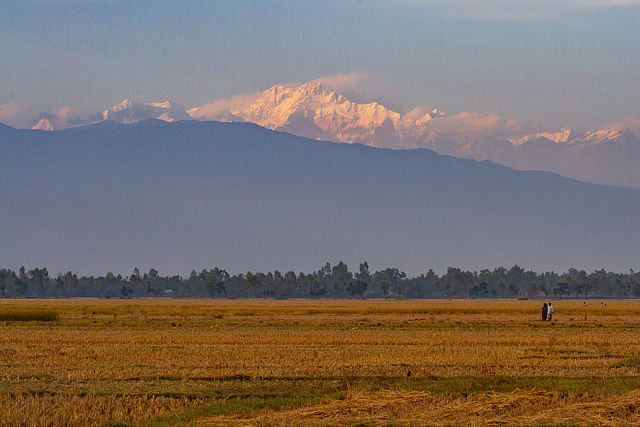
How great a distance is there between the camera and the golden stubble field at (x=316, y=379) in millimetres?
20359

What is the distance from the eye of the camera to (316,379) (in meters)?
27.6

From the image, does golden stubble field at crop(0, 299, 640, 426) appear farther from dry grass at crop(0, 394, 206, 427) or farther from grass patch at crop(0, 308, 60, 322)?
grass patch at crop(0, 308, 60, 322)

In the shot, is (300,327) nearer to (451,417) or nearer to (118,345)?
(118,345)

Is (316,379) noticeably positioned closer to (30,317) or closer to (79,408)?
(79,408)

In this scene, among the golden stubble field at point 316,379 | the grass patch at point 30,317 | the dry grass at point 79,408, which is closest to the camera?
the dry grass at point 79,408

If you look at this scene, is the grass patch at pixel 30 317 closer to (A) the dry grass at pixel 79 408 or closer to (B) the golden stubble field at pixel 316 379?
(B) the golden stubble field at pixel 316 379

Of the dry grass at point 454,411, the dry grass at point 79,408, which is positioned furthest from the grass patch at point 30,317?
the dry grass at point 454,411

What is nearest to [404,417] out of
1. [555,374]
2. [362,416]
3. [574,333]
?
[362,416]

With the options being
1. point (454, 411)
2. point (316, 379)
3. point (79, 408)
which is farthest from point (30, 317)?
point (454, 411)

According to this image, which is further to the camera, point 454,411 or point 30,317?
point 30,317

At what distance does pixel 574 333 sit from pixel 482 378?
89.0ft

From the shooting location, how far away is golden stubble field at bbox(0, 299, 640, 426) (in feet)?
66.8

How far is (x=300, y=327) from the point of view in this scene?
195 feet

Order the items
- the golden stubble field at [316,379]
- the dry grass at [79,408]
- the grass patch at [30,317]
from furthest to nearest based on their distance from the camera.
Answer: the grass patch at [30,317]
the golden stubble field at [316,379]
the dry grass at [79,408]
